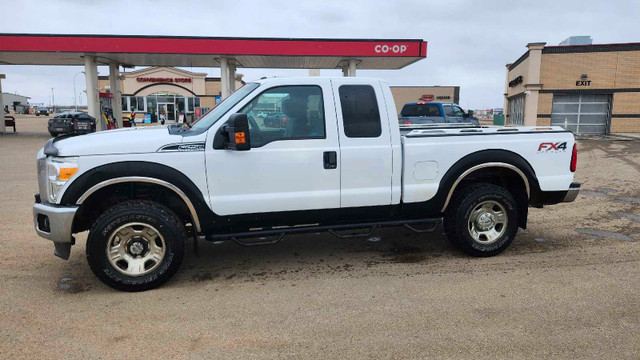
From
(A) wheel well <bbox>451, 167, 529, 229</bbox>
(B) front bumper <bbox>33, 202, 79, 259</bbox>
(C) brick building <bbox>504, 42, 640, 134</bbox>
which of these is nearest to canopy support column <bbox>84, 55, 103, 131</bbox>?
(B) front bumper <bbox>33, 202, 79, 259</bbox>

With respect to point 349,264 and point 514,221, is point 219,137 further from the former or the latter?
point 514,221

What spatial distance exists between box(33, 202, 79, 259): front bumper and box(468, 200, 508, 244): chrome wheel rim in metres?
4.24

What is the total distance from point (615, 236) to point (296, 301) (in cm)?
469

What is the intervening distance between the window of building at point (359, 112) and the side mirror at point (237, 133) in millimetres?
1069

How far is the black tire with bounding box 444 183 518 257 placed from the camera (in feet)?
17.1

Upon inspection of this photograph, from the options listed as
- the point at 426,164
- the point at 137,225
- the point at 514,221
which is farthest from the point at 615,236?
the point at 137,225

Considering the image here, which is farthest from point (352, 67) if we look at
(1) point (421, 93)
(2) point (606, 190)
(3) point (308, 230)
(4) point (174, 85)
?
(1) point (421, 93)

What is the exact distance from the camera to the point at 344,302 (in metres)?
4.15

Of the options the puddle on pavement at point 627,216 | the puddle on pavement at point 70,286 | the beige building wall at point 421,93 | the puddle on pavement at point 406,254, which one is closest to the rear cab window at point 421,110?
the puddle on pavement at point 627,216

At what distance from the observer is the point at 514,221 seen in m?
5.34

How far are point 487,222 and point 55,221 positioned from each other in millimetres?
4585

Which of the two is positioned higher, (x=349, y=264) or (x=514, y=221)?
(x=514, y=221)

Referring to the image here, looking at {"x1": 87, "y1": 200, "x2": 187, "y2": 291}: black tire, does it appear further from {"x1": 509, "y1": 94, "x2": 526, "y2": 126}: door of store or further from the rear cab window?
{"x1": 509, "y1": 94, "x2": 526, "y2": 126}: door of store

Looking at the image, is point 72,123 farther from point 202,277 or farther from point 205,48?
point 202,277
